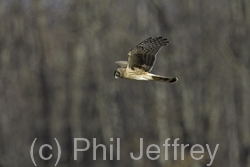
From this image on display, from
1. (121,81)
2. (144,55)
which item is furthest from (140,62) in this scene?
(121,81)

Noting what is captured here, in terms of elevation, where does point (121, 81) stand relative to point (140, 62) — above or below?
below

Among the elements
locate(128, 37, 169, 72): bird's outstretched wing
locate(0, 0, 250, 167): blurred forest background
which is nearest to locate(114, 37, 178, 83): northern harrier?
locate(128, 37, 169, 72): bird's outstretched wing

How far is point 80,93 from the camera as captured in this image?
24.1 meters

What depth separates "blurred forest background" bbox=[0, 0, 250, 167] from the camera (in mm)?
21656

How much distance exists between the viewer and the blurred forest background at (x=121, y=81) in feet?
71.1

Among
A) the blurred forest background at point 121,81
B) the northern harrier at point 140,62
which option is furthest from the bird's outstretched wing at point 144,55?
the blurred forest background at point 121,81

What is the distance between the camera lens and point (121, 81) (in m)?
24.5

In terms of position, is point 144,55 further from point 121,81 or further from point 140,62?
point 121,81

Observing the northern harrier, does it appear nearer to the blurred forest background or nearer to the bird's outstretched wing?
the bird's outstretched wing

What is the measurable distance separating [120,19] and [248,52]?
5.89 meters

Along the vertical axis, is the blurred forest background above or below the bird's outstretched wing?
below

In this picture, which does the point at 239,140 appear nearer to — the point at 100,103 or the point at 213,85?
the point at 213,85

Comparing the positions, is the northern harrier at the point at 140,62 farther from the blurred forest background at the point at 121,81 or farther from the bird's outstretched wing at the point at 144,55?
the blurred forest background at the point at 121,81

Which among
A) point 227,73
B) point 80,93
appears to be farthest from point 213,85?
point 80,93
